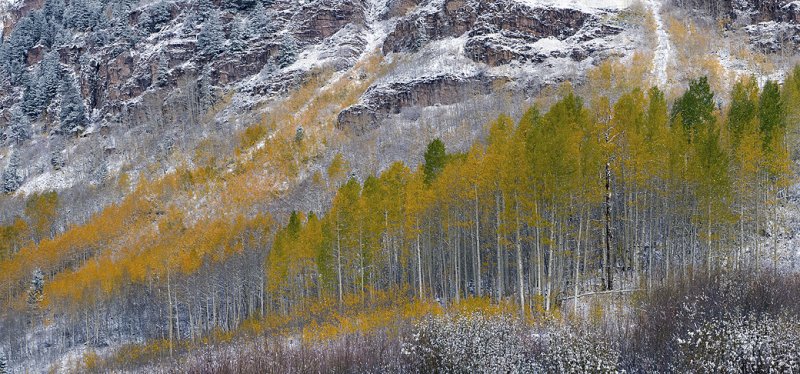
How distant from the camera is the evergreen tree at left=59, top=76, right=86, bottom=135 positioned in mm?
154125

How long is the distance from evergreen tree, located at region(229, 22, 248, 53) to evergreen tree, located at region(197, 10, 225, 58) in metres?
3.22

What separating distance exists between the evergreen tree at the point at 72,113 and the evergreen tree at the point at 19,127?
9.98 m

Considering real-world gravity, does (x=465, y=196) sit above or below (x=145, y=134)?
above

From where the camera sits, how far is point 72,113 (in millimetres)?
156625

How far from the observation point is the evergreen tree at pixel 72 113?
506 ft

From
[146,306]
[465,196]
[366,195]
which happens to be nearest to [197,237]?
[146,306]

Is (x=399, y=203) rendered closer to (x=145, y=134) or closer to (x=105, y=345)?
(x=105, y=345)

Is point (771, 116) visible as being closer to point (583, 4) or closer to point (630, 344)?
point (630, 344)

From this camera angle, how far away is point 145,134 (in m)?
135

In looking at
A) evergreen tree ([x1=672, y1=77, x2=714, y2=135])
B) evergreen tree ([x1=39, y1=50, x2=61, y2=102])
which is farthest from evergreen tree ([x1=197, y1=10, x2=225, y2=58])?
evergreen tree ([x1=672, y1=77, x2=714, y2=135])

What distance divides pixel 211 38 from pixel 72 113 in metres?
44.2

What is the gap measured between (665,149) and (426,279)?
1947 centimetres

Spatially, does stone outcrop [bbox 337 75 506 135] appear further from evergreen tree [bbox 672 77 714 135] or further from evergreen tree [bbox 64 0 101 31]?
evergreen tree [bbox 64 0 101 31]

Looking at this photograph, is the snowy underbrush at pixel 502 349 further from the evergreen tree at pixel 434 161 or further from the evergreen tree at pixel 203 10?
the evergreen tree at pixel 203 10
